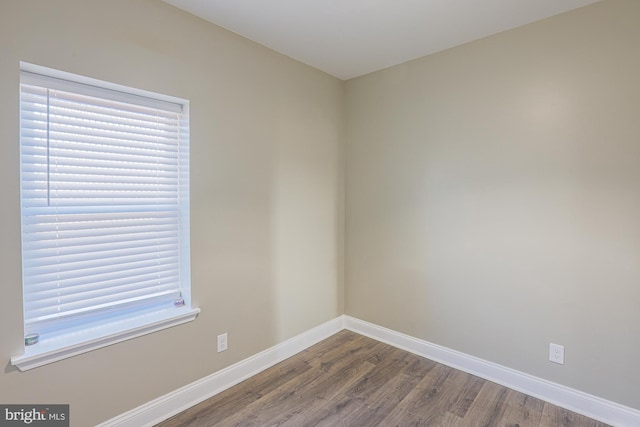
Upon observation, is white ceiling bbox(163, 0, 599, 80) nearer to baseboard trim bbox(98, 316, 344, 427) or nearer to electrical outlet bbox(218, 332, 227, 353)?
electrical outlet bbox(218, 332, 227, 353)

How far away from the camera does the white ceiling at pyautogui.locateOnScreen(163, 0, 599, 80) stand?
1827 millimetres

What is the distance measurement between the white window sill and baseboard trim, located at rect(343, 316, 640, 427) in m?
1.72

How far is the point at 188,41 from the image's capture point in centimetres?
191

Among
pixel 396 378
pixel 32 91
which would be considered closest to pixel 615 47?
pixel 396 378

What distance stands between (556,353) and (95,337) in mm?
2663

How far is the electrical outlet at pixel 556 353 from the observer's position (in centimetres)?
197

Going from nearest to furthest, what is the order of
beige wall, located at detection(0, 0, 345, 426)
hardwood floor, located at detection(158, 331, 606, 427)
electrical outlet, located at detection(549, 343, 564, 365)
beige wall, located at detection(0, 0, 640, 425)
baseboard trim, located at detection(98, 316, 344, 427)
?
1. beige wall, located at detection(0, 0, 345, 426)
2. beige wall, located at detection(0, 0, 640, 425)
3. baseboard trim, located at detection(98, 316, 344, 427)
4. hardwood floor, located at detection(158, 331, 606, 427)
5. electrical outlet, located at detection(549, 343, 564, 365)

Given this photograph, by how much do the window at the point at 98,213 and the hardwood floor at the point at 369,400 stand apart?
27.2 inches

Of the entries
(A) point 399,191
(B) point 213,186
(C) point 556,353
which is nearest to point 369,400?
(C) point 556,353

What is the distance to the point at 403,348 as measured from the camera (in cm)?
269

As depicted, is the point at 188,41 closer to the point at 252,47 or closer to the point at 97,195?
the point at 252,47

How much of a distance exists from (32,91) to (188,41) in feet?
2.77

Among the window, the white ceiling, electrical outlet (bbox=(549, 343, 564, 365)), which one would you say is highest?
the white ceiling

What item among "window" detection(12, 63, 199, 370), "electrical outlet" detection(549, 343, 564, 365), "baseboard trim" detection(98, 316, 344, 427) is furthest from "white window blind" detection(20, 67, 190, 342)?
"electrical outlet" detection(549, 343, 564, 365)
